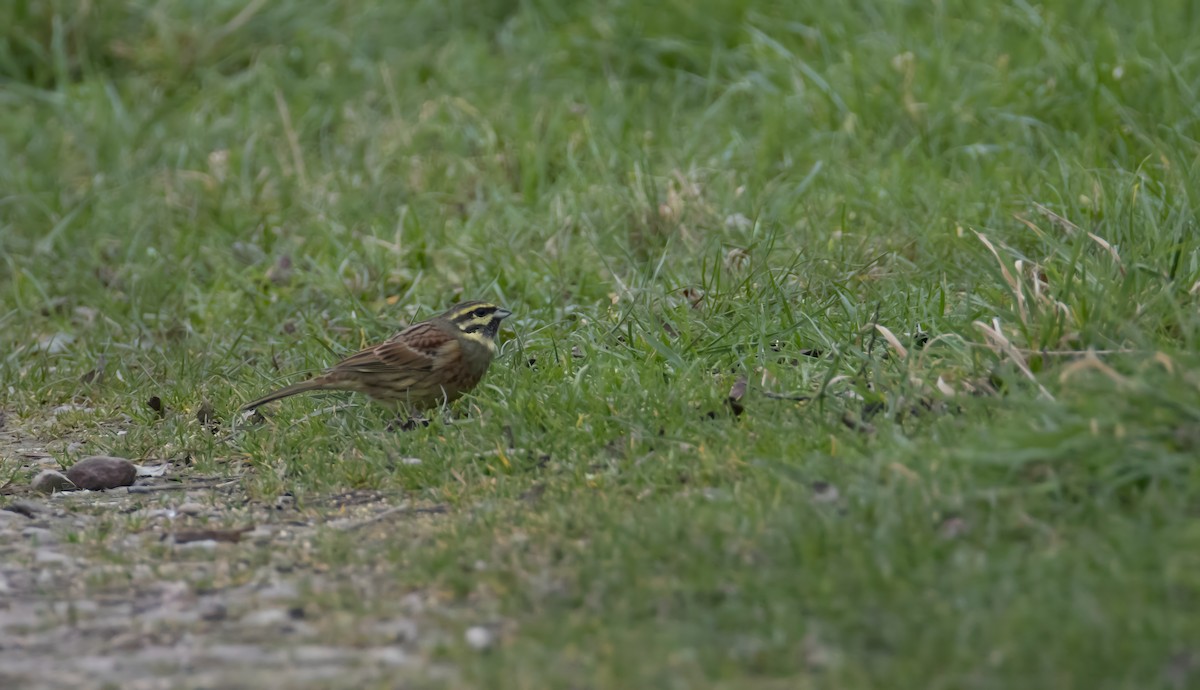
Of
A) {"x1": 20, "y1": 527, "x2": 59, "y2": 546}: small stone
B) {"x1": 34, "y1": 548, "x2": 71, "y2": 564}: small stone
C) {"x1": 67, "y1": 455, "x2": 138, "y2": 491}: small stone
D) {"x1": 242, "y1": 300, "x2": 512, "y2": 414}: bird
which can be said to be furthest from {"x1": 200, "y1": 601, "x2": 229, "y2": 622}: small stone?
{"x1": 242, "y1": 300, "x2": 512, "y2": 414}: bird

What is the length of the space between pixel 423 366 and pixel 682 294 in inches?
47.3

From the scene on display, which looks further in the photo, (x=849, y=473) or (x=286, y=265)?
(x=286, y=265)

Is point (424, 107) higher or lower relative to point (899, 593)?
lower

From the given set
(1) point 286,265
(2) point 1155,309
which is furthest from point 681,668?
(1) point 286,265

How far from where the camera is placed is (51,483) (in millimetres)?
5621

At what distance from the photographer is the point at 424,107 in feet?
31.4

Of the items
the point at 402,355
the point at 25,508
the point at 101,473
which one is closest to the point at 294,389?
the point at 402,355

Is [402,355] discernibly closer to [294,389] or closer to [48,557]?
[294,389]

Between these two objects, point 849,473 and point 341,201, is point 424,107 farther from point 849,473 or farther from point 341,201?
point 849,473

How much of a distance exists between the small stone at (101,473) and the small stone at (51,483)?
25mm

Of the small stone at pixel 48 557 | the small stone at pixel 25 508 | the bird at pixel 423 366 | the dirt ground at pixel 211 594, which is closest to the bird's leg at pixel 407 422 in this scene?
the bird at pixel 423 366

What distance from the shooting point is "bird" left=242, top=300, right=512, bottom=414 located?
6.05 m

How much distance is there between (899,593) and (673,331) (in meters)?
2.76

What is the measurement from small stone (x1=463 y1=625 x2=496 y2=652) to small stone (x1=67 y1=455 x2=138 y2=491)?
7.83ft
